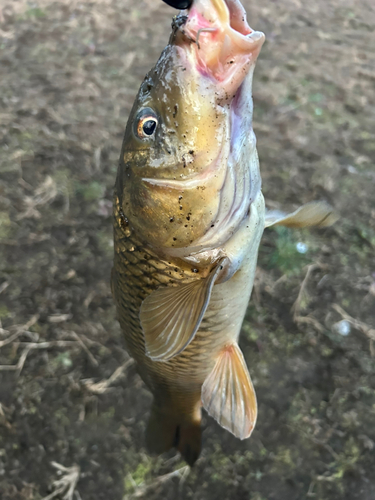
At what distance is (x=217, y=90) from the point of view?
88 cm

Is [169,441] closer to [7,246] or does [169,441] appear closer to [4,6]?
[7,246]

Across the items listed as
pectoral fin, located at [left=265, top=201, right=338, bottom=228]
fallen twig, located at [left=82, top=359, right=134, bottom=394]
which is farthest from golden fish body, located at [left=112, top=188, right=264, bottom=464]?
fallen twig, located at [left=82, top=359, right=134, bottom=394]

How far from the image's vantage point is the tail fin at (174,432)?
1893 millimetres

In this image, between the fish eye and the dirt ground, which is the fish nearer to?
the fish eye

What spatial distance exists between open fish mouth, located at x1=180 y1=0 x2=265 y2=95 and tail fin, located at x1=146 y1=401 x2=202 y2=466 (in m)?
1.53

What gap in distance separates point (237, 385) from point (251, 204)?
2.47ft

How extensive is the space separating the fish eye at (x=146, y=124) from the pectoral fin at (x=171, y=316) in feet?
1.29

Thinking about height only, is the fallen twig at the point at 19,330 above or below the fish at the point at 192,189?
below

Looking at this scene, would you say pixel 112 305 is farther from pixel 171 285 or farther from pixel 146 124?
pixel 146 124

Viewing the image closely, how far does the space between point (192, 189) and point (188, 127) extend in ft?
0.49

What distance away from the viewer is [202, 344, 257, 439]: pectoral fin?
4.72ft

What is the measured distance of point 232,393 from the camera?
145cm

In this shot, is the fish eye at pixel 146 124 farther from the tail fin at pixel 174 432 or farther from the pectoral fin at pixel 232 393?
the tail fin at pixel 174 432

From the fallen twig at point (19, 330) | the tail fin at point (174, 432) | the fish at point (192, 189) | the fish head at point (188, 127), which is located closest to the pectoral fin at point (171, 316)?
the fish at point (192, 189)
